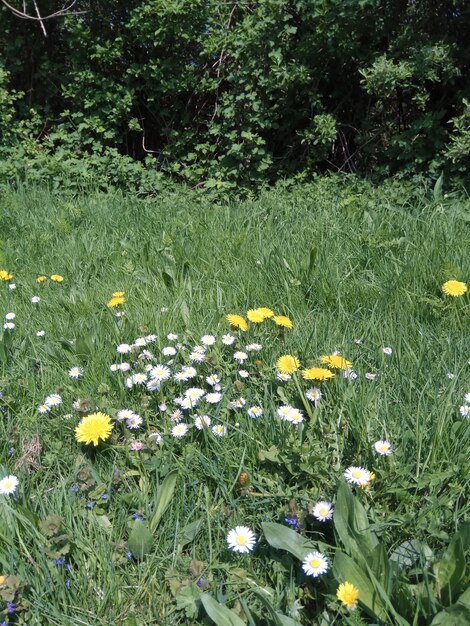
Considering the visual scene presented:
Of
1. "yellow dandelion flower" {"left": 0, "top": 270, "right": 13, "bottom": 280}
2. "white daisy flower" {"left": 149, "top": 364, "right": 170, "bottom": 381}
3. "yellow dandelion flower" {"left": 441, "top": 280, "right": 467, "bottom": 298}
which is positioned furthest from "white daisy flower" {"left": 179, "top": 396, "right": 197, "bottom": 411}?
"yellow dandelion flower" {"left": 0, "top": 270, "right": 13, "bottom": 280}

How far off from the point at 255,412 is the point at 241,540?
459 mm

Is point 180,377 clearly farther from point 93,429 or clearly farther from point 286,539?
point 286,539

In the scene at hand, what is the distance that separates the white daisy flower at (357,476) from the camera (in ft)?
4.66

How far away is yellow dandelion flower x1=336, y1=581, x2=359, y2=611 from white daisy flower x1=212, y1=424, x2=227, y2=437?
0.60m

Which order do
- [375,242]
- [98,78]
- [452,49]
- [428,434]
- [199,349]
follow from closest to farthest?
[428,434] < [199,349] < [375,242] < [452,49] < [98,78]

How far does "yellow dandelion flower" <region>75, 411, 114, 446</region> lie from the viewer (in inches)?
65.9

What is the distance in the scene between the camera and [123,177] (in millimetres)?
5566

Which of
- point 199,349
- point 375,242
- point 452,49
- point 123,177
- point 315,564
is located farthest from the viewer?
point 123,177

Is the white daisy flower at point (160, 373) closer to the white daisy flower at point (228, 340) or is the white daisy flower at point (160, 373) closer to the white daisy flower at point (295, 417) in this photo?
the white daisy flower at point (228, 340)

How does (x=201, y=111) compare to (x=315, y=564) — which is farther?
(x=201, y=111)

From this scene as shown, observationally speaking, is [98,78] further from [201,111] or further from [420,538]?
[420,538]

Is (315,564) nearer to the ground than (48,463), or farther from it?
farther from it

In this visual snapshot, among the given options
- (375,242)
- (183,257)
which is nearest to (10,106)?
(183,257)

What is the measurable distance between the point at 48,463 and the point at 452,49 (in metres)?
4.40
